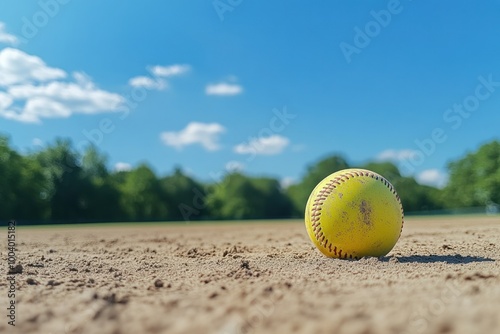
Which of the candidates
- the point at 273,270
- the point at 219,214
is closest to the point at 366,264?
the point at 273,270

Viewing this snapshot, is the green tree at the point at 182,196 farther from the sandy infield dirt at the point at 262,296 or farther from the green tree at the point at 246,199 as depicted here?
the sandy infield dirt at the point at 262,296

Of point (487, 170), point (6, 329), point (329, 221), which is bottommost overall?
point (6, 329)

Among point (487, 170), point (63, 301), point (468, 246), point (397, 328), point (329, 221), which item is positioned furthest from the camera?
→ point (487, 170)

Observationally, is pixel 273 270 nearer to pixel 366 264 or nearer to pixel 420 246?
pixel 366 264

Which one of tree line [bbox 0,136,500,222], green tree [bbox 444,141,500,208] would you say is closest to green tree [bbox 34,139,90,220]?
tree line [bbox 0,136,500,222]

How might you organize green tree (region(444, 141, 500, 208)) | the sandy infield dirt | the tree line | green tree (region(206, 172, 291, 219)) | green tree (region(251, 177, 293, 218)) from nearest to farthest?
the sandy infield dirt, the tree line, green tree (region(444, 141, 500, 208)), green tree (region(251, 177, 293, 218)), green tree (region(206, 172, 291, 219))

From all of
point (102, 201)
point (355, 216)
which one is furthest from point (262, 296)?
point (102, 201)

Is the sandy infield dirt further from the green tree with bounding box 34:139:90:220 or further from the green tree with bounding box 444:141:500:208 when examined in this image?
the green tree with bounding box 444:141:500:208

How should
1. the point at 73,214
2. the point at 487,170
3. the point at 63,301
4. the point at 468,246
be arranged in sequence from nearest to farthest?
the point at 63,301 < the point at 468,246 < the point at 73,214 < the point at 487,170
